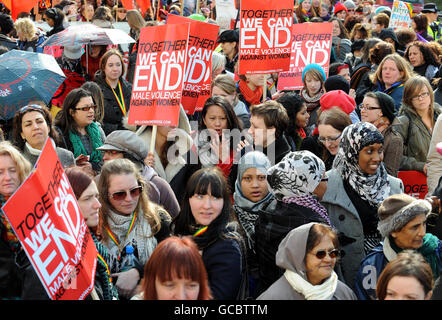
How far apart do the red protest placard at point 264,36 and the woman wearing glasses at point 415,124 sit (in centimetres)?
178

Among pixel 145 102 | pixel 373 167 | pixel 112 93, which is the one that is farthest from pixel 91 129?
pixel 373 167

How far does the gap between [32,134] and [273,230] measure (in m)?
2.39

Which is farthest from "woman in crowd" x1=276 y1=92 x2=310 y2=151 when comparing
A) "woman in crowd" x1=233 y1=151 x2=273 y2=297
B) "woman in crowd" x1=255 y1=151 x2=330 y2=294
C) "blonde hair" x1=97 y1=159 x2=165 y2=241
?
"blonde hair" x1=97 y1=159 x2=165 y2=241

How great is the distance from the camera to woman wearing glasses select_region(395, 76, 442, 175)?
262 inches

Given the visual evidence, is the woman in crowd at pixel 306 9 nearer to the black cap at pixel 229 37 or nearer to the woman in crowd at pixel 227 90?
the black cap at pixel 229 37

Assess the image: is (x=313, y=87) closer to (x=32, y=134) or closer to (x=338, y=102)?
(x=338, y=102)

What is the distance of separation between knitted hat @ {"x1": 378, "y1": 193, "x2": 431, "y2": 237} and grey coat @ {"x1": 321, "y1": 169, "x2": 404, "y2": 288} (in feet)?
1.74

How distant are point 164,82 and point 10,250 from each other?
9.51 ft

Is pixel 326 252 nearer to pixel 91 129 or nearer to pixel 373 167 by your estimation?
pixel 373 167

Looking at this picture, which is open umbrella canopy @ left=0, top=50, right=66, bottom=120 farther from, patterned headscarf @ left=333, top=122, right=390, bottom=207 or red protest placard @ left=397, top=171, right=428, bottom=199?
red protest placard @ left=397, top=171, right=428, bottom=199

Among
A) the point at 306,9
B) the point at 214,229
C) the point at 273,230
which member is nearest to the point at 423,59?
the point at 273,230

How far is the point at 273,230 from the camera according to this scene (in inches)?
171

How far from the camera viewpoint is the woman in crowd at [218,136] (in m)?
6.19

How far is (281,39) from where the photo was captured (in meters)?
8.09
